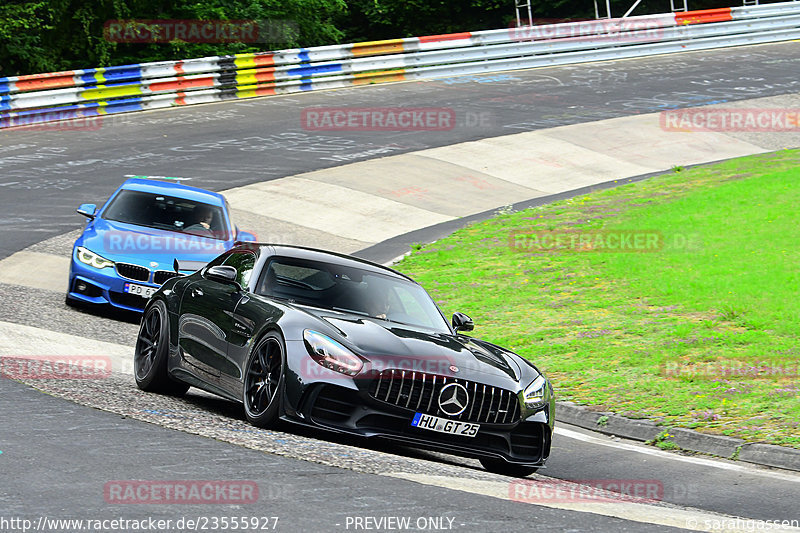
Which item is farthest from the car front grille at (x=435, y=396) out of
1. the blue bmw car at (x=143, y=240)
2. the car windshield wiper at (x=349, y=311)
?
the blue bmw car at (x=143, y=240)

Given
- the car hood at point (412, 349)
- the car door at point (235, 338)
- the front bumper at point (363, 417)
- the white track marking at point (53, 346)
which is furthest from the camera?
the white track marking at point (53, 346)

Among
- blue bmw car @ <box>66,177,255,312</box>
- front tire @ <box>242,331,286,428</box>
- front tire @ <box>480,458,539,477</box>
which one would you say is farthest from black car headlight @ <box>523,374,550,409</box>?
blue bmw car @ <box>66,177,255,312</box>

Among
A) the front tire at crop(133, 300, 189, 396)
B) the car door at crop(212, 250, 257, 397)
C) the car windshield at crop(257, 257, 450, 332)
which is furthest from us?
the front tire at crop(133, 300, 189, 396)

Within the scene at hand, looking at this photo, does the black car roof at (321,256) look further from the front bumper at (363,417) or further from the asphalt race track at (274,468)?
the front bumper at (363,417)

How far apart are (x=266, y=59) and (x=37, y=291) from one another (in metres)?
17.2

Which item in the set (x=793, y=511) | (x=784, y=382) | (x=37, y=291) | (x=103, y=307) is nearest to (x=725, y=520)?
(x=793, y=511)

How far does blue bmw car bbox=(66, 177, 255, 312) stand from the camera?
44.2ft

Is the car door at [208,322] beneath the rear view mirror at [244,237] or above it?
above

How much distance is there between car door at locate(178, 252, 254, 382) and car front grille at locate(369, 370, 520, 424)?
1.51m

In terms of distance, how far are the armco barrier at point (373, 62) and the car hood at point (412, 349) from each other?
20273mm

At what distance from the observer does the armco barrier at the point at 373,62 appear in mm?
27391

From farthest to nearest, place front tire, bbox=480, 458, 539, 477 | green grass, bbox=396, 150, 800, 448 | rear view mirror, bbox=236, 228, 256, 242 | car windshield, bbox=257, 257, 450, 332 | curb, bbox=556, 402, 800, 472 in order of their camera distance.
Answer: rear view mirror, bbox=236, 228, 256, 242, green grass, bbox=396, 150, 800, 448, car windshield, bbox=257, 257, 450, 332, curb, bbox=556, 402, 800, 472, front tire, bbox=480, 458, 539, 477

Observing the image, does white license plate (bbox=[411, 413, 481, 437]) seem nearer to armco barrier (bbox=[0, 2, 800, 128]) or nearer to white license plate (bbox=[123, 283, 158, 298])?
white license plate (bbox=[123, 283, 158, 298])

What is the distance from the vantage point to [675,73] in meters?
33.4
